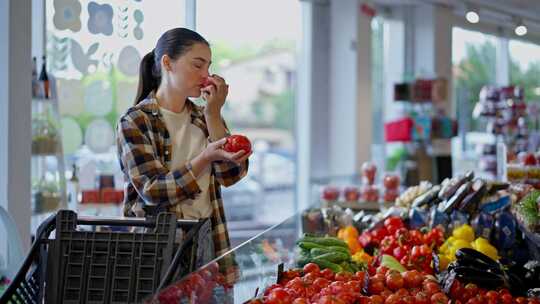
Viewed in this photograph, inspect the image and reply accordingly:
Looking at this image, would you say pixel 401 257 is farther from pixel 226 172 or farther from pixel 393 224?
pixel 226 172

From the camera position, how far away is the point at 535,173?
5.97 m

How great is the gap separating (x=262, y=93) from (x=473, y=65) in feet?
28.6

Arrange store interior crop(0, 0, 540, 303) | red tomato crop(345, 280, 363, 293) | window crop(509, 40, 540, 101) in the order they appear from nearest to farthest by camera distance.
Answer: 1. red tomato crop(345, 280, 363, 293)
2. store interior crop(0, 0, 540, 303)
3. window crop(509, 40, 540, 101)

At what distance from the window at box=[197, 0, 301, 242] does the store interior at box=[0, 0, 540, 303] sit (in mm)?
45

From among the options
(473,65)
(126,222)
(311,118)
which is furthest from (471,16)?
(473,65)

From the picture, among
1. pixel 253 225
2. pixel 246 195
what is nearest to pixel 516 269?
pixel 253 225

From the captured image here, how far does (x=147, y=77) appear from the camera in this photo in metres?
3.71

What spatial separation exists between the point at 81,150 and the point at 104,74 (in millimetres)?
616

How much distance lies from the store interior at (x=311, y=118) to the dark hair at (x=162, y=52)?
0.57 m

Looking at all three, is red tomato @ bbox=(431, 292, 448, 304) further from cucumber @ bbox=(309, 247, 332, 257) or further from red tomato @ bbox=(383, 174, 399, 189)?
red tomato @ bbox=(383, 174, 399, 189)

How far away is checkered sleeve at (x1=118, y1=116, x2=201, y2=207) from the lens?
3438 mm

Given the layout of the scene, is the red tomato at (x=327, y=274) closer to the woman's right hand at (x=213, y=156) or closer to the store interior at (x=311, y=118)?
the store interior at (x=311, y=118)

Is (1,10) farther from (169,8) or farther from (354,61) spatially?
(354,61)

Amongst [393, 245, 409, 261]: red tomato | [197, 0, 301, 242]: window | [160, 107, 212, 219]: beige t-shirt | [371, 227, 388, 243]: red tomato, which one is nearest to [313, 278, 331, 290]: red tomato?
A: [160, 107, 212, 219]: beige t-shirt
